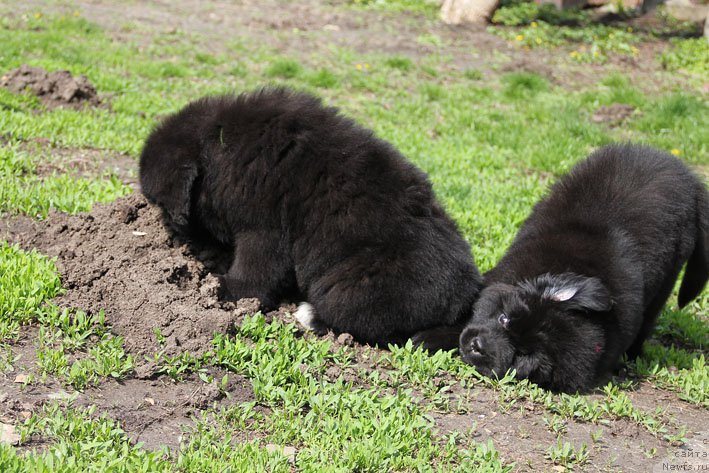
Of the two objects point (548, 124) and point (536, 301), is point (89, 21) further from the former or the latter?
point (536, 301)

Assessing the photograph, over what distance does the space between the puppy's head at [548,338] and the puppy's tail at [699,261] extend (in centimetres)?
141

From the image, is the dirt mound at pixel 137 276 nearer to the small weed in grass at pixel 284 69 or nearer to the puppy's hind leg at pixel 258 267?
the puppy's hind leg at pixel 258 267

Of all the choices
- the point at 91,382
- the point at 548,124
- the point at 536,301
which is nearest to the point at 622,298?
the point at 536,301

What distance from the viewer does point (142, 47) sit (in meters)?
10.7

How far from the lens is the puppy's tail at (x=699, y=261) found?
572 centimetres

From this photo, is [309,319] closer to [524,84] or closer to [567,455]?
[567,455]

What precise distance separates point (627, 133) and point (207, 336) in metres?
6.69

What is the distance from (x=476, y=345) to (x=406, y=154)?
361 centimetres

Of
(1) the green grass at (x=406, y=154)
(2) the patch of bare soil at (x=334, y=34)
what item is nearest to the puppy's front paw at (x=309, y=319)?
(1) the green grass at (x=406, y=154)

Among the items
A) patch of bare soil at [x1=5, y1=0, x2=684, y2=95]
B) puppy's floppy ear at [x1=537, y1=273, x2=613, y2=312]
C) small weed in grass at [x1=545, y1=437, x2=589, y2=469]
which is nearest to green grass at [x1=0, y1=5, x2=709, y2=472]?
small weed in grass at [x1=545, y1=437, x2=589, y2=469]

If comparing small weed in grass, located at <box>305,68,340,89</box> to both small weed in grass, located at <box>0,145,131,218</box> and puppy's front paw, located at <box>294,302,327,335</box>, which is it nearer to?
small weed in grass, located at <box>0,145,131,218</box>

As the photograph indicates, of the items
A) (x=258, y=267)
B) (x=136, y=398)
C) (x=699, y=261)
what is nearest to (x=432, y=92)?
(x=699, y=261)

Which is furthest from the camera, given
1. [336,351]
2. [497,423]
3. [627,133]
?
[627,133]

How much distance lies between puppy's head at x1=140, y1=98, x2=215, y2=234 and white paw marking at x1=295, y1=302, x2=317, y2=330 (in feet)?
3.05
